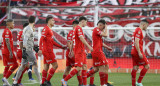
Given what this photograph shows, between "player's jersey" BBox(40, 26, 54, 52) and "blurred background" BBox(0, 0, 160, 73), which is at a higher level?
"player's jersey" BBox(40, 26, 54, 52)

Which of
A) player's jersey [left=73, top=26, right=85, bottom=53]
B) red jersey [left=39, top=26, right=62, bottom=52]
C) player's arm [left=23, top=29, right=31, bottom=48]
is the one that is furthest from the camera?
red jersey [left=39, top=26, right=62, bottom=52]

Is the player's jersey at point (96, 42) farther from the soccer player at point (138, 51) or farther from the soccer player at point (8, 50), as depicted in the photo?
the soccer player at point (8, 50)

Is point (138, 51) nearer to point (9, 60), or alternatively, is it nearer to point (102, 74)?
point (102, 74)

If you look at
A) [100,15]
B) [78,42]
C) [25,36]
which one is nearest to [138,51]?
[78,42]

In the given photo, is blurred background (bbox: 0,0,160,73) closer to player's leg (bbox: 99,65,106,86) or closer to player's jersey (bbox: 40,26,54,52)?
player's jersey (bbox: 40,26,54,52)

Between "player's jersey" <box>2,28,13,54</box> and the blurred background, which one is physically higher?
"player's jersey" <box>2,28,13,54</box>

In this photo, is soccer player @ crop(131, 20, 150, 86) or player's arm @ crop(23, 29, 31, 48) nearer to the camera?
player's arm @ crop(23, 29, 31, 48)

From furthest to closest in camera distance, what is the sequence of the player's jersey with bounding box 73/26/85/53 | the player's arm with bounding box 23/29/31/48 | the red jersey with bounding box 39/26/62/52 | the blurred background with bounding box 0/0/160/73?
1. the blurred background with bounding box 0/0/160/73
2. the red jersey with bounding box 39/26/62/52
3. the player's arm with bounding box 23/29/31/48
4. the player's jersey with bounding box 73/26/85/53

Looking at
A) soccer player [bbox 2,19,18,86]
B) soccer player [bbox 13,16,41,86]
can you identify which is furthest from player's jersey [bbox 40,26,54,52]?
soccer player [bbox 2,19,18,86]

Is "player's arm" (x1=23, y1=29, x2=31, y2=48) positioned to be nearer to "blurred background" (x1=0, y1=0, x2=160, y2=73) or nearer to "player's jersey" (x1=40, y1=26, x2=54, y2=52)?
"player's jersey" (x1=40, y1=26, x2=54, y2=52)

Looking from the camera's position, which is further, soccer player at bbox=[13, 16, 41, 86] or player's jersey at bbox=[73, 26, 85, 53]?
soccer player at bbox=[13, 16, 41, 86]

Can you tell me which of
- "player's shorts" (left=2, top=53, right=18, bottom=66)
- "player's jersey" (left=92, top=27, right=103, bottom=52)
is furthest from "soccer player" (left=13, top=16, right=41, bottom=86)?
"player's jersey" (left=92, top=27, right=103, bottom=52)

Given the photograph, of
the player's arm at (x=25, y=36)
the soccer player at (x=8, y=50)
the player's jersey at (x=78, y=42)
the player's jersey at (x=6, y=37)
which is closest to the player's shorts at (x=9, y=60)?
the soccer player at (x=8, y=50)

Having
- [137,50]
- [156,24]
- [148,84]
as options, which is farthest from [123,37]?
[137,50]
